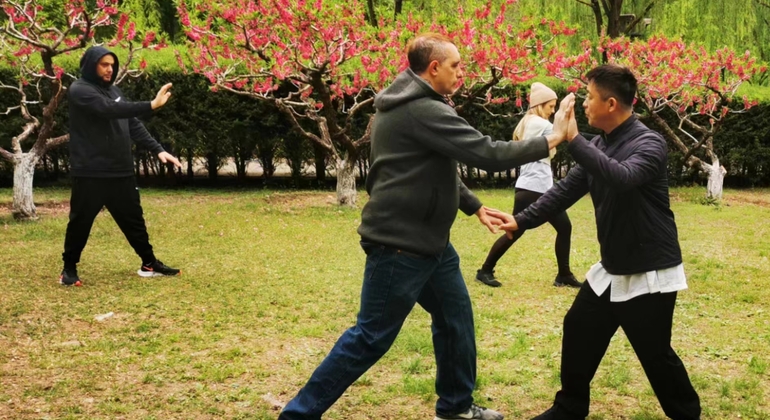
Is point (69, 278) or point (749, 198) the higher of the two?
point (749, 198)

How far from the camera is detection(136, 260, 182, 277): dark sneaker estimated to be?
714 centimetres

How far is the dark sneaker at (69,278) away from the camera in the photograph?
6.74 metres

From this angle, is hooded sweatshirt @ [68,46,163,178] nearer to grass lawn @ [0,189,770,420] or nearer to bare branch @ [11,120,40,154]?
grass lawn @ [0,189,770,420]

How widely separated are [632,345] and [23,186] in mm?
9708

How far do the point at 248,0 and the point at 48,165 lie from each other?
8.75m

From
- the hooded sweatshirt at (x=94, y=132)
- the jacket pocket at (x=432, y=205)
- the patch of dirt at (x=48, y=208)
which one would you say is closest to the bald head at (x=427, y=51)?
the jacket pocket at (x=432, y=205)

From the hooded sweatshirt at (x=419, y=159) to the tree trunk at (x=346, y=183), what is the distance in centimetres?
916

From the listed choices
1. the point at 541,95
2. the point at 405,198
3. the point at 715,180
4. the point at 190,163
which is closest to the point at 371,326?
the point at 405,198

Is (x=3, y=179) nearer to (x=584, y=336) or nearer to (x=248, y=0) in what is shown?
(x=248, y=0)

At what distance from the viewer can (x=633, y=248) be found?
11.0ft

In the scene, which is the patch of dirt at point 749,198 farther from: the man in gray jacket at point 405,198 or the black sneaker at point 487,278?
the man in gray jacket at point 405,198

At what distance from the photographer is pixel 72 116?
21.5 ft

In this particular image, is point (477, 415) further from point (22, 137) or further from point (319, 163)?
point (319, 163)

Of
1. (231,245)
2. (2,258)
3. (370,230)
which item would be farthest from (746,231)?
(2,258)
